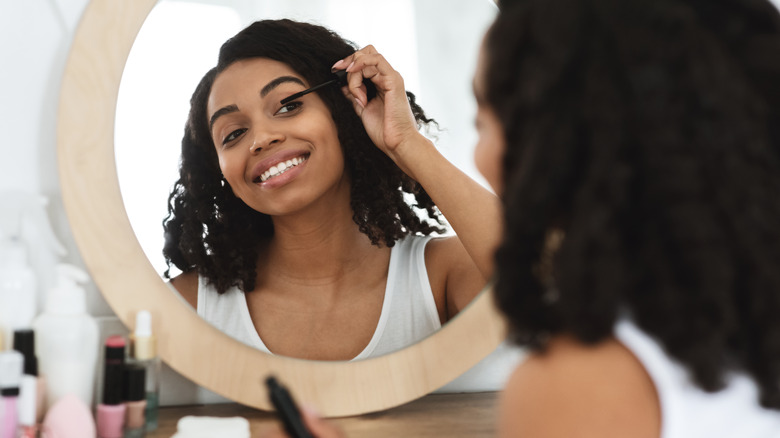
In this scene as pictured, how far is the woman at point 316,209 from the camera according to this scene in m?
0.78

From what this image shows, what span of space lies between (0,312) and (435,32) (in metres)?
0.57

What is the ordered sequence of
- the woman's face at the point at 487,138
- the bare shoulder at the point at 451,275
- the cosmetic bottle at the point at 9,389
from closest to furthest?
the woman's face at the point at 487,138 → the cosmetic bottle at the point at 9,389 → the bare shoulder at the point at 451,275

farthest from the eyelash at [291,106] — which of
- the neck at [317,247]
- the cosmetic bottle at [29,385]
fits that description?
the cosmetic bottle at [29,385]

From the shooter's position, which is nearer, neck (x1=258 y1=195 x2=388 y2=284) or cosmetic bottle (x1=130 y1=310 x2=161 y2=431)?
cosmetic bottle (x1=130 y1=310 x2=161 y2=431)

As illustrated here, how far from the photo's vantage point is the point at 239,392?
2.62ft

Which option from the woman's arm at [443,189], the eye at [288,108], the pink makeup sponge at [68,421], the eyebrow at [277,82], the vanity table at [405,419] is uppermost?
the eyebrow at [277,82]

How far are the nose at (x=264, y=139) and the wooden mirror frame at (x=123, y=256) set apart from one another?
6.0 inches

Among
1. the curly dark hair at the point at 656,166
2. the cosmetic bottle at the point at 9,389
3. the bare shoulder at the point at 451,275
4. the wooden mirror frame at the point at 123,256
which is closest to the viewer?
the curly dark hair at the point at 656,166

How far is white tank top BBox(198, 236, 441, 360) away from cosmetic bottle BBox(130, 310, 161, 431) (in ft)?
0.32

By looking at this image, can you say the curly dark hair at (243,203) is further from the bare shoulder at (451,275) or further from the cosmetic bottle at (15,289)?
the cosmetic bottle at (15,289)

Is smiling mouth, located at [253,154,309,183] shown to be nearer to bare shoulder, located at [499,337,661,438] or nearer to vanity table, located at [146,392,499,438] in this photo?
vanity table, located at [146,392,499,438]

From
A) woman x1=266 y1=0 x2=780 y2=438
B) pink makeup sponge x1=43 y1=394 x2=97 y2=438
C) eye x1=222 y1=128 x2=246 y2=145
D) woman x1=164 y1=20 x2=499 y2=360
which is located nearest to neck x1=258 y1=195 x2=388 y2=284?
woman x1=164 y1=20 x2=499 y2=360

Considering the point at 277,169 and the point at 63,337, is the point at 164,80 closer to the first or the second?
the point at 277,169

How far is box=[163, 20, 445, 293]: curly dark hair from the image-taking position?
2.56 ft
